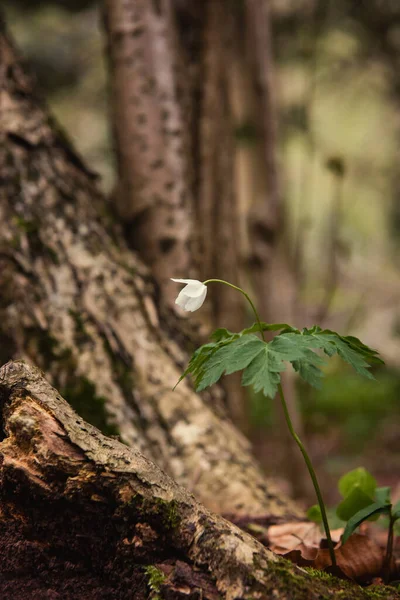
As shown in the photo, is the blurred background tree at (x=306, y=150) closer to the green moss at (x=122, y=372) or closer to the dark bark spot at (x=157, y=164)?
the dark bark spot at (x=157, y=164)

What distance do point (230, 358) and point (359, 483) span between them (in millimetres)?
632

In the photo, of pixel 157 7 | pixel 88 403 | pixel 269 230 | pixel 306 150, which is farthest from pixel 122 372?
pixel 306 150

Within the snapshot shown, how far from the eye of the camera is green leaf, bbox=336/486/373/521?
142 cm

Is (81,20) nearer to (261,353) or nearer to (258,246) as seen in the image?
(258,246)

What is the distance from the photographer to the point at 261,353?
3.55 ft

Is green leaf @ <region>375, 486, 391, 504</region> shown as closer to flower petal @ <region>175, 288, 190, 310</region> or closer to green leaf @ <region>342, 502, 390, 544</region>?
green leaf @ <region>342, 502, 390, 544</region>

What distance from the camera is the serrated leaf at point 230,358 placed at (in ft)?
3.50

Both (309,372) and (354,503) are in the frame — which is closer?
(309,372)

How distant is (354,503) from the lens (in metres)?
1.43

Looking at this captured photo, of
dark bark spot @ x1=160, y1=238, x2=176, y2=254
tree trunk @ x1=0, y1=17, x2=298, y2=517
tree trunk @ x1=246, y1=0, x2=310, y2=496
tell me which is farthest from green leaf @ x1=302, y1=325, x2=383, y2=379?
tree trunk @ x1=246, y1=0, x2=310, y2=496

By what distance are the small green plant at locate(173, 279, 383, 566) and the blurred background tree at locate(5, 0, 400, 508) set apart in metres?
1.37

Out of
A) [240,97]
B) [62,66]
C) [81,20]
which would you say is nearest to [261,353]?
[240,97]

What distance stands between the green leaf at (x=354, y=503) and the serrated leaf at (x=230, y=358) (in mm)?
581

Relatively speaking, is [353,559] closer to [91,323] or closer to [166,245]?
[91,323]
